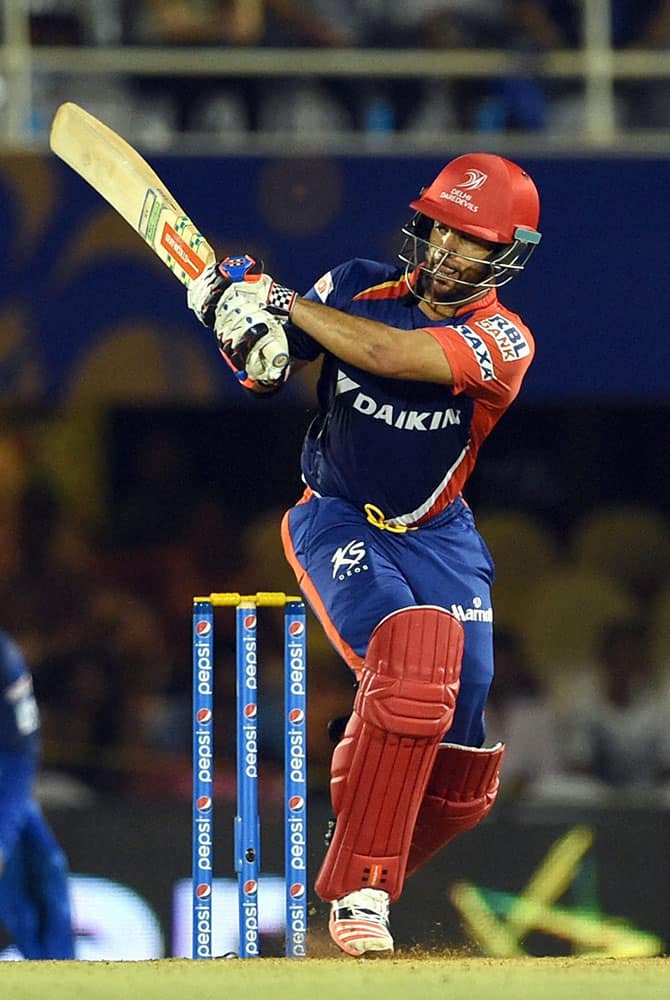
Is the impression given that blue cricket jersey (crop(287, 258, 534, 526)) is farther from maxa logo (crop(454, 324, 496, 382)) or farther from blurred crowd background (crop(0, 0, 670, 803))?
blurred crowd background (crop(0, 0, 670, 803))

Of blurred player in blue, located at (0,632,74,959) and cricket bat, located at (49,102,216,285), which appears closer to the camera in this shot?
→ cricket bat, located at (49,102,216,285)

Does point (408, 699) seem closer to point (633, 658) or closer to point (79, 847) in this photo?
point (79, 847)

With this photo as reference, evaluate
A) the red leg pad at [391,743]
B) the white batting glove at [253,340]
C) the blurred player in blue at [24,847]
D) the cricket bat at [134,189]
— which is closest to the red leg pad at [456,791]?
the red leg pad at [391,743]

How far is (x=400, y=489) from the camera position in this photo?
4305 millimetres

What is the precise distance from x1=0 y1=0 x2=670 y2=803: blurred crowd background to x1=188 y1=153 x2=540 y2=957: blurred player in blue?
2.63 metres

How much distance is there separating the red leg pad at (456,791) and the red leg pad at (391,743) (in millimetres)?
259

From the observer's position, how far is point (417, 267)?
14.0 ft

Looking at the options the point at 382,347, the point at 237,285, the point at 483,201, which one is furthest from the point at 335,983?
the point at 483,201

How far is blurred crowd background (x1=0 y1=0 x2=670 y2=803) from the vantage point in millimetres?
7176

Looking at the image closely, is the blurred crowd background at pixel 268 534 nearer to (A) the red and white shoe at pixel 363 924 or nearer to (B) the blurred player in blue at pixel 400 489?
(B) the blurred player in blue at pixel 400 489

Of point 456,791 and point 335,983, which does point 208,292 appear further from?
point 335,983

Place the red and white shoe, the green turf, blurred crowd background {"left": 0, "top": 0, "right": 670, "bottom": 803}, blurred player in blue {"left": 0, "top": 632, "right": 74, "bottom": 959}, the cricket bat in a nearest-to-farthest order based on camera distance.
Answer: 1. the green turf
2. the red and white shoe
3. the cricket bat
4. blurred player in blue {"left": 0, "top": 632, "right": 74, "bottom": 959}
5. blurred crowd background {"left": 0, "top": 0, "right": 670, "bottom": 803}

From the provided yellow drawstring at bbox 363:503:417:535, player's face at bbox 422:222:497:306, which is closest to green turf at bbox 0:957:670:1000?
yellow drawstring at bbox 363:503:417:535

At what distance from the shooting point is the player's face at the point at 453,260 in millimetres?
4219
